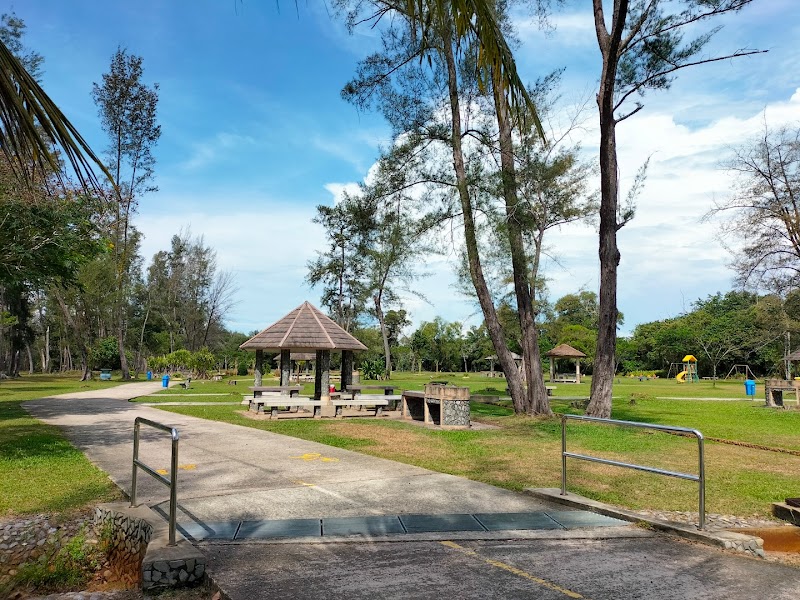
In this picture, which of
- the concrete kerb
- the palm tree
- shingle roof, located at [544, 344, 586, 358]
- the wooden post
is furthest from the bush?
the palm tree

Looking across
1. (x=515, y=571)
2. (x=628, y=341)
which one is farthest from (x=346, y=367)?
(x=628, y=341)

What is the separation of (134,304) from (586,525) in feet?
208

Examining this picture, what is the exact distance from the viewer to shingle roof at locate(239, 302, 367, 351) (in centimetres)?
1823

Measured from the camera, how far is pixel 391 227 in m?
18.1

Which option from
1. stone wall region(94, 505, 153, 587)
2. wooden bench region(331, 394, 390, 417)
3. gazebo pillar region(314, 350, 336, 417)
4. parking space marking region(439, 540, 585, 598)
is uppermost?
gazebo pillar region(314, 350, 336, 417)

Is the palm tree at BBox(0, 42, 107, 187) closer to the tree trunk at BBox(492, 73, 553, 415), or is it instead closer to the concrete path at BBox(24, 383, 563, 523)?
the concrete path at BBox(24, 383, 563, 523)

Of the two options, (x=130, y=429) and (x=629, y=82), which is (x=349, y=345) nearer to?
(x=130, y=429)

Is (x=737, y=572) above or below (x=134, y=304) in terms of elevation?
below

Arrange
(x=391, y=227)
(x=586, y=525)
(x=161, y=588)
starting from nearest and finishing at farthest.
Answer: (x=161, y=588) → (x=586, y=525) → (x=391, y=227)

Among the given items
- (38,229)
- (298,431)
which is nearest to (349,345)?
(298,431)

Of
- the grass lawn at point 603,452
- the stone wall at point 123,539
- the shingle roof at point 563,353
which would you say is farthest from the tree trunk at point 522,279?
the shingle roof at point 563,353

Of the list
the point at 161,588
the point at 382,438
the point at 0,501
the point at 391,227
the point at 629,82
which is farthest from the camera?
the point at 391,227

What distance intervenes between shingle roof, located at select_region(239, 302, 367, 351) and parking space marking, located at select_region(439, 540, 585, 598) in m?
13.7

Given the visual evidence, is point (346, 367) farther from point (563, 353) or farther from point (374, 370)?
point (563, 353)
